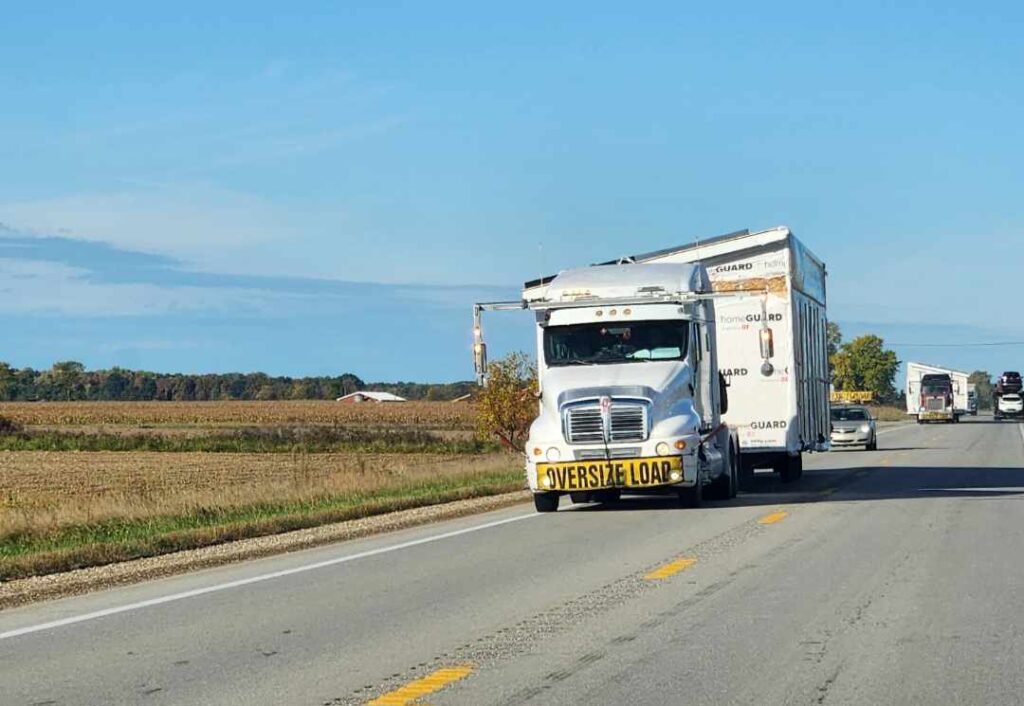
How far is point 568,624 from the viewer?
10.7 meters

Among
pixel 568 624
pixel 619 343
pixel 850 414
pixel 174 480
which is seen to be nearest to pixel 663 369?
pixel 619 343

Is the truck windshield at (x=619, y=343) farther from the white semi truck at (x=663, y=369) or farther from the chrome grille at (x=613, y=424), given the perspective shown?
the chrome grille at (x=613, y=424)

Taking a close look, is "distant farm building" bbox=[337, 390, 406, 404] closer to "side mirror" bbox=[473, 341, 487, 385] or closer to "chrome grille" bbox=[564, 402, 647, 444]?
"side mirror" bbox=[473, 341, 487, 385]

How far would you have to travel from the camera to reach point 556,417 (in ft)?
68.7

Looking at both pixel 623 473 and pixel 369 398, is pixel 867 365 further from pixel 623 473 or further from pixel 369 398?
pixel 623 473

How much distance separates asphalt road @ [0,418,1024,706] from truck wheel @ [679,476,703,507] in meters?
3.10

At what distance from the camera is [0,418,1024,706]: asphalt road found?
8562mm

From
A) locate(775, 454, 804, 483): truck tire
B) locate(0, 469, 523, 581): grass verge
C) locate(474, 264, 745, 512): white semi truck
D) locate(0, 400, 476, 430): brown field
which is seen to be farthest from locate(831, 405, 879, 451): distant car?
locate(0, 400, 476, 430): brown field

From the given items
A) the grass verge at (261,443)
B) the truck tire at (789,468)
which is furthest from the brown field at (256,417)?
the truck tire at (789,468)

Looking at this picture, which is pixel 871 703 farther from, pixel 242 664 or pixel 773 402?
pixel 773 402

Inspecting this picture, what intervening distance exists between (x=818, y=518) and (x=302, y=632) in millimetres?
10517

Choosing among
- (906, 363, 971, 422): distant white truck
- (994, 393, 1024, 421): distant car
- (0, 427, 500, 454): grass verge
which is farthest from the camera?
(994, 393, 1024, 421): distant car

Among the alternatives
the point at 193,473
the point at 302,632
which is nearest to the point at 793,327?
the point at 302,632

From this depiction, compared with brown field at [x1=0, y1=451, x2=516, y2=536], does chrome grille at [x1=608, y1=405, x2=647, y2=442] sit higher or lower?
higher
